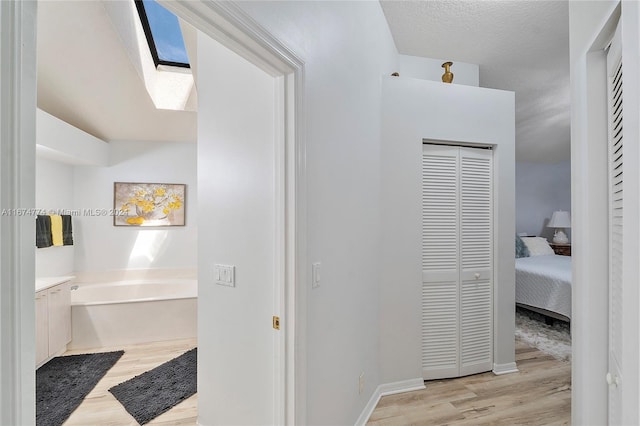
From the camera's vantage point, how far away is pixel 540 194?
640 cm

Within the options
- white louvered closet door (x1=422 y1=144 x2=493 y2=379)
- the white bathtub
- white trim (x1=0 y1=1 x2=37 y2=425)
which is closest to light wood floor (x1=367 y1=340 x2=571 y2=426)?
white louvered closet door (x1=422 y1=144 x2=493 y2=379)

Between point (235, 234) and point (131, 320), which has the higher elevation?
point (235, 234)

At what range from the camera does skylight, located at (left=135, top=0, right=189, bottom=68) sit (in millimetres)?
2936

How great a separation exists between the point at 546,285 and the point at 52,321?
525cm

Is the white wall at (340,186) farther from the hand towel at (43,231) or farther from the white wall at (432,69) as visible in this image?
the hand towel at (43,231)

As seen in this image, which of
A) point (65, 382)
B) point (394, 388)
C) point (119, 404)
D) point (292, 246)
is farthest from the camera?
point (65, 382)

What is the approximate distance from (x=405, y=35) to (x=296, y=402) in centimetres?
295

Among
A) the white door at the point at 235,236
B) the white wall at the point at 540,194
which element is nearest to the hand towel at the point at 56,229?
the white door at the point at 235,236

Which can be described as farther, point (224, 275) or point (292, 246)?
point (224, 275)

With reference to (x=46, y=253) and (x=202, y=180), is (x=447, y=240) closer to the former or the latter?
(x=202, y=180)

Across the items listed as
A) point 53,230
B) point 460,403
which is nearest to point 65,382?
point 53,230

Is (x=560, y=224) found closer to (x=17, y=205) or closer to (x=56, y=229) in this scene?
(x=17, y=205)

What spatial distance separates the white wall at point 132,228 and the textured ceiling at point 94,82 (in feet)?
0.69

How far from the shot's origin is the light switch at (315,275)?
4.70 feet
